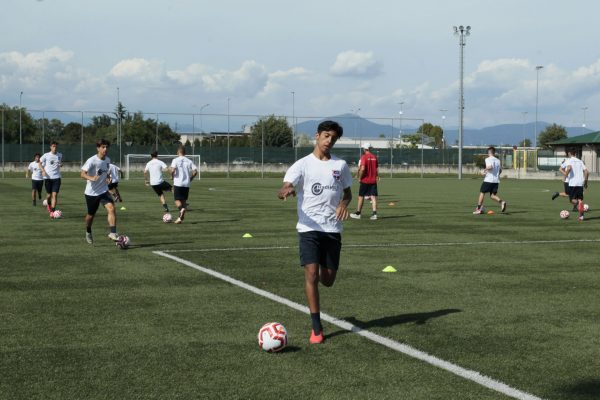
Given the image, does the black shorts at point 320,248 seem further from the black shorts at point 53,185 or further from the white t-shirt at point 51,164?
the white t-shirt at point 51,164

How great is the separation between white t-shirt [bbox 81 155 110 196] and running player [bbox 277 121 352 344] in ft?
27.8

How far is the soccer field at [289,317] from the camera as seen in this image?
602 centimetres

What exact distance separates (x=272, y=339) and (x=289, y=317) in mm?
1611

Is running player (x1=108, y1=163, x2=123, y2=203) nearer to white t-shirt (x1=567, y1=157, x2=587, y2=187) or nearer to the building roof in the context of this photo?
white t-shirt (x1=567, y1=157, x2=587, y2=187)

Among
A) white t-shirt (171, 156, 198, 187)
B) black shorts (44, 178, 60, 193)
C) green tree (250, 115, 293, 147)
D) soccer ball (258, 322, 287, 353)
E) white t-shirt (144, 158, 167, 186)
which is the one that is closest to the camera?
soccer ball (258, 322, 287, 353)

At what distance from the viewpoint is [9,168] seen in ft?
211

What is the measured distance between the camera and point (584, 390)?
5.79 meters

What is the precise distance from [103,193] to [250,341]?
8960 mm

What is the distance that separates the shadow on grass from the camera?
5.65m

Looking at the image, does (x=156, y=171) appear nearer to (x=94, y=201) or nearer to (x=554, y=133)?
(x=94, y=201)

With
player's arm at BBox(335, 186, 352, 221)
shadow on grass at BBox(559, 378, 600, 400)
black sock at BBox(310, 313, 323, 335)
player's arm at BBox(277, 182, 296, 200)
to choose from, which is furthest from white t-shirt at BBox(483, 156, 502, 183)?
shadow on grass at BBox(559, 378, 600, 400)

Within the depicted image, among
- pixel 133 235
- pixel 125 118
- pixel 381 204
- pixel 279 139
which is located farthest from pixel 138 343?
pixel 125 118

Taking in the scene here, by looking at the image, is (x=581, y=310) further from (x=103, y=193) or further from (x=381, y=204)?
(x=381, y=204)

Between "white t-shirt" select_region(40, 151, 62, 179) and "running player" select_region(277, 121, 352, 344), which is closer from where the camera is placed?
"running player" select_region(277, 121, 352, 344)
